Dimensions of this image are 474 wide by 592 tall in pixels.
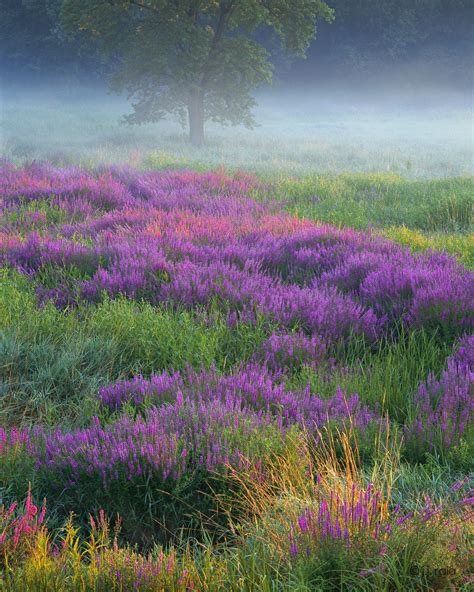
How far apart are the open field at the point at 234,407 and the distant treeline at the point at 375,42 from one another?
4198 centimetres

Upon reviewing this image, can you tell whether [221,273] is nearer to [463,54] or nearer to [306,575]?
[306,575]

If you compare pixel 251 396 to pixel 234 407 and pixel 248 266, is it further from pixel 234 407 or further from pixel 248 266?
pixel 248 266

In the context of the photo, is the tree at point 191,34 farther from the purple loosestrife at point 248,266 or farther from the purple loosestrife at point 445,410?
the purple loosestrife at point 445,410

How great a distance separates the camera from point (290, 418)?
2.81 metres

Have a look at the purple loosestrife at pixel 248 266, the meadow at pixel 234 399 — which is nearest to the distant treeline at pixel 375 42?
the purple loosestrife at pixel 248 266

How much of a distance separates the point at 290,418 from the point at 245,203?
6.35 metres

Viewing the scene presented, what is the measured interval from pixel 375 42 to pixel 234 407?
5121cm

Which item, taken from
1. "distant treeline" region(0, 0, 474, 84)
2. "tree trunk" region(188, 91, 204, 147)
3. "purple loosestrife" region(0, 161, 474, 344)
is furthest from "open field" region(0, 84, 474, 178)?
"purple loosestrife" region(0, 161, 474, 344)

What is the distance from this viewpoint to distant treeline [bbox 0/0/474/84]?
150 ft

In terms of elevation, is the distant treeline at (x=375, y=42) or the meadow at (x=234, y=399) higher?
the distant treeline at (x=375, y=42)

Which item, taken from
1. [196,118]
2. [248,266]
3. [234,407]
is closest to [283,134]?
[196,118]

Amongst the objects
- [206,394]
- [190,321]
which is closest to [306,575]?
[206,394]

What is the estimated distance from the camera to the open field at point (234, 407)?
1.80 m

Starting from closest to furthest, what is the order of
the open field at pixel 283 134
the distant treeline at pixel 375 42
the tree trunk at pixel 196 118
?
the open field at pixel 283 134, the tree trunk at pixel 196 118, the distant treeline at pixel 375 42
